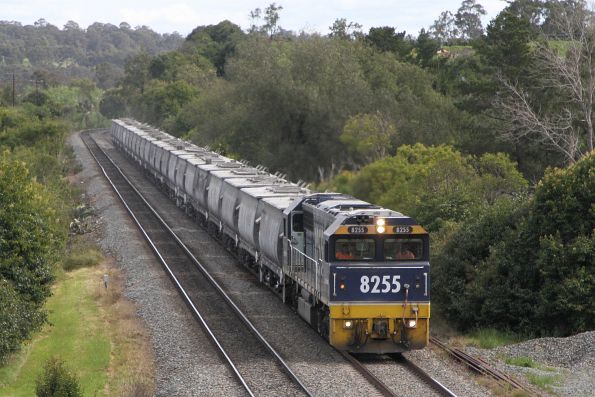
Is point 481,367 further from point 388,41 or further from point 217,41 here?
point 217,41

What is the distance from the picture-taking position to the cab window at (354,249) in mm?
20453

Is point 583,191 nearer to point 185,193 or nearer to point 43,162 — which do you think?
point 185,193

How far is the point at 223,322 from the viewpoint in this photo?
25.1 meters

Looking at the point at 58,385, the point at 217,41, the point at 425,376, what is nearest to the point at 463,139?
the point at 425,376

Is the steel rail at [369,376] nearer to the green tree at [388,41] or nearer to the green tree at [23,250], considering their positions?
the green tree at [23,250]

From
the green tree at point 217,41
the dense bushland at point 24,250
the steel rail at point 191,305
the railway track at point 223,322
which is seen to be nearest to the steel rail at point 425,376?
the railway track at point 223,322

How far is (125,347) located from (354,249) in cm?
670

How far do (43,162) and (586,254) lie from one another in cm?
4240

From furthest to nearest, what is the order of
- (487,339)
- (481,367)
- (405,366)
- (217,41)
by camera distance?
(217,41), (487,339), (405,366), (481,367)

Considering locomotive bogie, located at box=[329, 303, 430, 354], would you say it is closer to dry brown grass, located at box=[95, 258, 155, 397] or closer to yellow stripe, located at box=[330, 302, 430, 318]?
yellow stripe, located at box=[330, 302, 430, 318]

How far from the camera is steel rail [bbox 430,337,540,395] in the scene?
18139 mm

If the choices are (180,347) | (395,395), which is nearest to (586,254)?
(395,395)

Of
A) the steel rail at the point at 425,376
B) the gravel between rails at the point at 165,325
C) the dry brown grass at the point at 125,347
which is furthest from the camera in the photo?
the dry brown grass at the point at 125,347

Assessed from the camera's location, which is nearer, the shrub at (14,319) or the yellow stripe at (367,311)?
the yellow stripe at (367,311)
